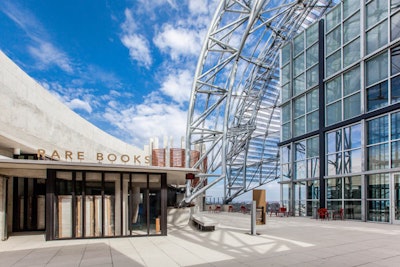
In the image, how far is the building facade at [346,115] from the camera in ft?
61.4

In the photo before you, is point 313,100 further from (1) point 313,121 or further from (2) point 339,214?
(2) point 339,214

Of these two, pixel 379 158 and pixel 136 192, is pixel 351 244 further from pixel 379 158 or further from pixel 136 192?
pixel 379 158

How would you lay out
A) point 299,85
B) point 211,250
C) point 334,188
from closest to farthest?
point 211,250 → point 334,188 → point 299,85

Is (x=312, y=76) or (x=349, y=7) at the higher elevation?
(x=349, y=7)

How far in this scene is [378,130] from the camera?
63.6 feet

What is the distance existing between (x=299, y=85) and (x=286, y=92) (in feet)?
6.43

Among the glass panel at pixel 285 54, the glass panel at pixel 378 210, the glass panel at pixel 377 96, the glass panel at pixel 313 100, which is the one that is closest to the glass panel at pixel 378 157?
the glass panel at pixel 378 210

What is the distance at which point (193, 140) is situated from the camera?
24609mm

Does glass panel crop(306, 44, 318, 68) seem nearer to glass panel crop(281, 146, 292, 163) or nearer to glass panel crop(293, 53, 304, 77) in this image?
glass panel crop(293, 53, 304, 77)

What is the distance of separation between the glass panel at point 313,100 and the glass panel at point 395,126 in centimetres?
718

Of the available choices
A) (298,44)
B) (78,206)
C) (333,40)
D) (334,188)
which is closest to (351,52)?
(333,40)

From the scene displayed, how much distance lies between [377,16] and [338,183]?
1083cm

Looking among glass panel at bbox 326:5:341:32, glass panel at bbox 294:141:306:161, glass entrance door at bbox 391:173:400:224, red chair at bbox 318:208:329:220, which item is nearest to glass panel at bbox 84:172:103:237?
red chair at bbox 318:208:329:220

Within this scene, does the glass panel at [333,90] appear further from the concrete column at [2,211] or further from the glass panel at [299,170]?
the concrete column at [2,211]
